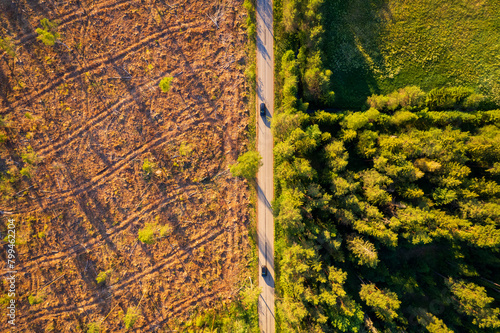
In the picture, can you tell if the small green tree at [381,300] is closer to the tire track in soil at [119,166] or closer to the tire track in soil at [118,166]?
the tire track in soil at [118,166]

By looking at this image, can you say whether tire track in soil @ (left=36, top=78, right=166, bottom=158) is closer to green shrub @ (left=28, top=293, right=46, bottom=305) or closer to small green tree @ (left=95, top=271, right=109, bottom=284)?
small green tree @ (left=95, top=271, right=109, bottom=284)

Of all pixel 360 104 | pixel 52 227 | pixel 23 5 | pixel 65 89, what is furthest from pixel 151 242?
pixel 23 5

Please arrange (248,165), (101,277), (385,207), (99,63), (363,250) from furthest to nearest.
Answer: (99,63) < (101,277) < (248,165) < (385,207) < (363,250)

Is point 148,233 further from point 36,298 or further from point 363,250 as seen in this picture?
point 363,250

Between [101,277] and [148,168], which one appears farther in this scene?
[148,168]

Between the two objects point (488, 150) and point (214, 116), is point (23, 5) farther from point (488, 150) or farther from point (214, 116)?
point (488, 150)

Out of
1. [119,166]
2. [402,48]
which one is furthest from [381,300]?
[119,166]

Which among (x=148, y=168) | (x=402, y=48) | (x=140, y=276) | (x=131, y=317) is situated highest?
(x=148, y=168)

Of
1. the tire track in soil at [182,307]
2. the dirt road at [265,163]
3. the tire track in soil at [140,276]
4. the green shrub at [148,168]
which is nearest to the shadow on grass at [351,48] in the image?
the dirt road at [265,163]
